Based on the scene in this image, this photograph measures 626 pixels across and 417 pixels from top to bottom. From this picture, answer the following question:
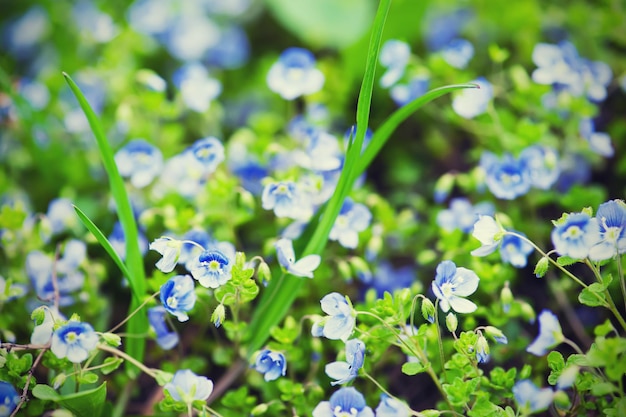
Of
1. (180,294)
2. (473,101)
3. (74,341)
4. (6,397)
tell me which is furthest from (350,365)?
(473,101)

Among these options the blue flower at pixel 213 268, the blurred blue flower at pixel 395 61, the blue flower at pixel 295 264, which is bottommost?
the blue flower at pixel 295 264

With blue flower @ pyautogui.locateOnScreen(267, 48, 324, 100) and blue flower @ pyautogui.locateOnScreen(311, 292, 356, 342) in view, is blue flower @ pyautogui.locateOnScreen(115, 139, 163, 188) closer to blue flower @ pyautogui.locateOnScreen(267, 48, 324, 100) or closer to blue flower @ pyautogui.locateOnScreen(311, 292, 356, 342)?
blue flower @ pyautogui.locateOnScreen(267, 48, 324, 100)

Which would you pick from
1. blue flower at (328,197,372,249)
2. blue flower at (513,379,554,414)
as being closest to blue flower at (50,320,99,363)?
blue flower at (328,197,372,249)

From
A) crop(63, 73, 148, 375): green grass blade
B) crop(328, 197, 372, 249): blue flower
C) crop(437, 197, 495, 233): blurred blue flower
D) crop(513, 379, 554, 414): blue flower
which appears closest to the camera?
crop(513, 379, 554, 414): blue flower

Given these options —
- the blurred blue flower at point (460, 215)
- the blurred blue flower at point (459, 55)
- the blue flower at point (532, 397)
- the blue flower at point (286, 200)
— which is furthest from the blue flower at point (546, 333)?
the blurred blue flower at point (459, 55)

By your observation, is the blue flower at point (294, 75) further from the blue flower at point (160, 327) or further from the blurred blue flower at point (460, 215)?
the blue flower at point (160, 327)

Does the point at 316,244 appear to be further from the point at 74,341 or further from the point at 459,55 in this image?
Result: the point at 459,55
